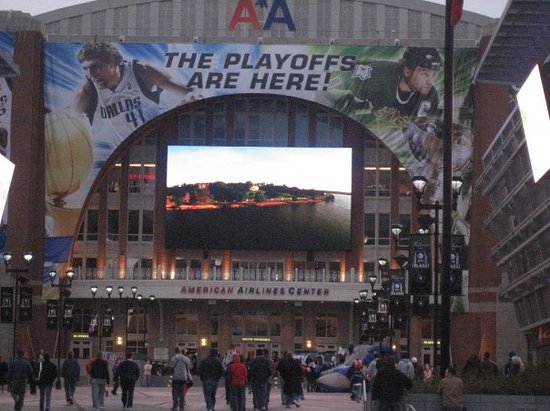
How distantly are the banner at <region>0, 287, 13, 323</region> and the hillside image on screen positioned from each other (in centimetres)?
3667

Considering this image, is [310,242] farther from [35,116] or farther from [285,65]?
[35,116]

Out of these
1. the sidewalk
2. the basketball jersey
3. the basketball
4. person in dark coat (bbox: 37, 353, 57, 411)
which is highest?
the basketball jersey

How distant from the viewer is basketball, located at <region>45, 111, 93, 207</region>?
301 feet

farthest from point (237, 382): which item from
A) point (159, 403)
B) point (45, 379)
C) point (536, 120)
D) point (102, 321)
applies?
point (102, 321)

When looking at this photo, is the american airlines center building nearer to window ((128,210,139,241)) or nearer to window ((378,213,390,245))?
window ((378,213,390,245))

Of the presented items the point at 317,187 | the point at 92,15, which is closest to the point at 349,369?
the point at 317,187

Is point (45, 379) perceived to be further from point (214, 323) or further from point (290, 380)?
point (214, 323)

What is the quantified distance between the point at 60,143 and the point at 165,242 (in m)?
11.2

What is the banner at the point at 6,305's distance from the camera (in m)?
60.8

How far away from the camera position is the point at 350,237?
322 feet

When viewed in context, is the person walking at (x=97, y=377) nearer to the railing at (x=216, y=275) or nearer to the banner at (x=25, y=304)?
the banner at (x=25, y=304)

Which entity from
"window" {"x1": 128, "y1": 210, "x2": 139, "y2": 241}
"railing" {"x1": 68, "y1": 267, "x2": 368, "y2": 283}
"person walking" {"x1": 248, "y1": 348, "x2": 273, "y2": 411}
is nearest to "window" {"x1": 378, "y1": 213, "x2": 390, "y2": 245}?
"railing" {"x1": 68, "y1": 267, "x2": 368, "y2": 283}

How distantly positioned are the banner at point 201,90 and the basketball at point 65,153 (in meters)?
0.06

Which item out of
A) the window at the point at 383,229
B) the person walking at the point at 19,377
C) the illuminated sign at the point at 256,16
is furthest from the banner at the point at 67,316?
the person walking at the point at 19,377
